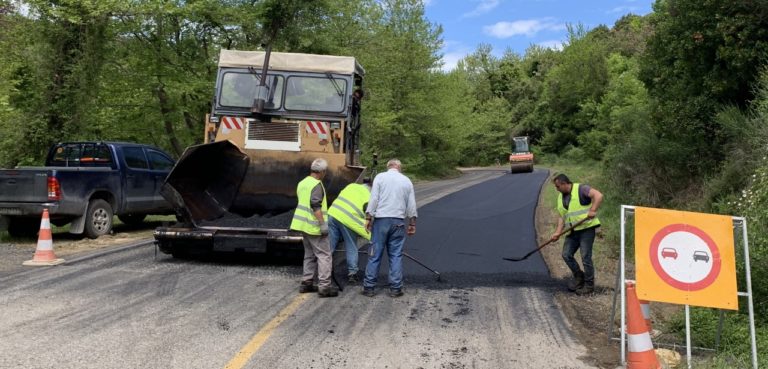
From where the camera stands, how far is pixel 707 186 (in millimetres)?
10680

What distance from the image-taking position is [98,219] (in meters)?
10.7

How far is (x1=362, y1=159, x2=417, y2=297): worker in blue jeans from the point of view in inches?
268

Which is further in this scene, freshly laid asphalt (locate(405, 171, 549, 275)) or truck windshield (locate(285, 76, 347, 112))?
truck windshield (locate(285, 76, 347, 112))

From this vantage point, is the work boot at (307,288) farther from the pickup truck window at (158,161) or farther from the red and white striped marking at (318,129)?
the pickup truck window at (158,161)

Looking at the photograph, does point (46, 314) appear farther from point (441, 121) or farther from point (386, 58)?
point (441, 121)

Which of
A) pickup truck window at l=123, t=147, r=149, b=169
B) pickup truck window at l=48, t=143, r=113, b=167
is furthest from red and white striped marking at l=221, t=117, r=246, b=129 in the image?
pickup truck window at l=48, t=143, r=113, b=167

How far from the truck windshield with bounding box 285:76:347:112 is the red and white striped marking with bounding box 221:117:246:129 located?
75 cm

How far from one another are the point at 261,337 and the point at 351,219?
246cm

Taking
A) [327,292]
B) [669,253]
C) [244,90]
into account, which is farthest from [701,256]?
[244,90]

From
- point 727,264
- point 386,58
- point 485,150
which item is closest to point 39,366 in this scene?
point 727,264

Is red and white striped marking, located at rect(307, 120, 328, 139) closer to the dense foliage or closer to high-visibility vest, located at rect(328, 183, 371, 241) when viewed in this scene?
high-visibility vest, located at rect(328, 183, 371, 241)

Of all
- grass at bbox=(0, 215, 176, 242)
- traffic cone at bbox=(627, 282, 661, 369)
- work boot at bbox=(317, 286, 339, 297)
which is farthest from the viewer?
grass at bbox=(0, 215, 176, 242)

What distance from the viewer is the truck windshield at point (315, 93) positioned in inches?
382

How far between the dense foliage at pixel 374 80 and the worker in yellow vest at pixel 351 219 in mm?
4193
